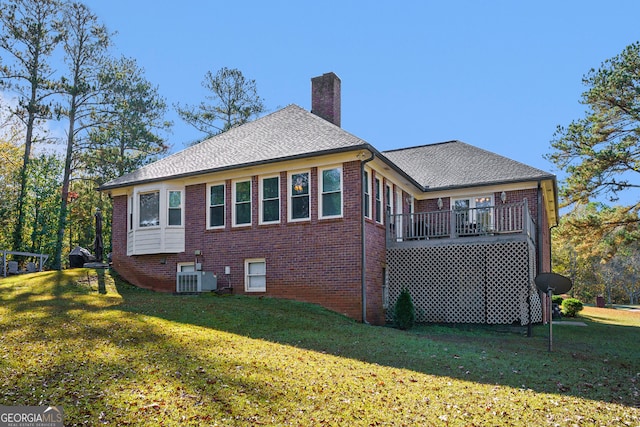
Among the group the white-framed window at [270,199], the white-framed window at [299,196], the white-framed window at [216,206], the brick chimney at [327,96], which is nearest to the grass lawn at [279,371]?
the white-framed window at [299,196]

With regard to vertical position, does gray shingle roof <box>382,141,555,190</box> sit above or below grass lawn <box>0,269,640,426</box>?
above

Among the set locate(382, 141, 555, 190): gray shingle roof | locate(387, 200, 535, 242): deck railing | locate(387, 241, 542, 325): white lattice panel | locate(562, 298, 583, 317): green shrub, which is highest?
locate(382, 141, 555, 190): gray shingle roof

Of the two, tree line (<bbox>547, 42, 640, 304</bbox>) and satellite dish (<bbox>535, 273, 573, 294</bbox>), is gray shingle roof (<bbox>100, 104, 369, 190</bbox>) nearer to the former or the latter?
satellite dish (<bbox>535, 273, 573, 294</bbox>)

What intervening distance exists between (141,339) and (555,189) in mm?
15169

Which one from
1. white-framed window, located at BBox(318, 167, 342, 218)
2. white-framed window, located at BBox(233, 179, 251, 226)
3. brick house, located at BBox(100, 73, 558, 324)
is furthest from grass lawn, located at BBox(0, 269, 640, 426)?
white-framed window, located at BBox(233, 179, 251, 226)

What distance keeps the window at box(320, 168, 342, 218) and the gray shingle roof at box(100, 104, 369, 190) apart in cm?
80

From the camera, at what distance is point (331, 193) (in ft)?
48.0

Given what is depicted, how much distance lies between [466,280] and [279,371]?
8.90 meters

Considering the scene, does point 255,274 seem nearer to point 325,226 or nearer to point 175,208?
point 325,226

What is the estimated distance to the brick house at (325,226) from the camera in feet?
46.9

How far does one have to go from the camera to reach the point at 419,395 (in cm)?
670

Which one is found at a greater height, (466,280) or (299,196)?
(299,196)

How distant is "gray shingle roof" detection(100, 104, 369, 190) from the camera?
584 inches

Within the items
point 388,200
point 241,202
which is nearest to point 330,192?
point 388,200
